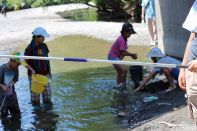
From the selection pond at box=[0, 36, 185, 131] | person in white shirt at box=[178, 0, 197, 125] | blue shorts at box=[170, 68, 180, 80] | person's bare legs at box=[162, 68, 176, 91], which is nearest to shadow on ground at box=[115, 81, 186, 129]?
pond at box=[0, 36, 185, 131]

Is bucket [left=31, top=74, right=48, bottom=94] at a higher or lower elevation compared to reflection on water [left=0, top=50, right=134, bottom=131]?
higher

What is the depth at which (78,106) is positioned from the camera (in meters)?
9.66

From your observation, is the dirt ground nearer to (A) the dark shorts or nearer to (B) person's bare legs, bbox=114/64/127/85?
(B) person's bare legs, bbox=114/64/127/85

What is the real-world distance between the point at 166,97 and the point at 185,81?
4.86 metres

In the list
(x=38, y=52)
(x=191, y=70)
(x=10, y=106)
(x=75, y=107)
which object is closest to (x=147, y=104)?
(x=75, y=107)

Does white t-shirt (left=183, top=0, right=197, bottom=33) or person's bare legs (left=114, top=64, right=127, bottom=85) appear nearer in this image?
white t-shirt (left=183, top=0, right=197, bottom=33)

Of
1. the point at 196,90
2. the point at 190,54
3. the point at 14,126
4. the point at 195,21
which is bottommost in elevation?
the point at 14,126

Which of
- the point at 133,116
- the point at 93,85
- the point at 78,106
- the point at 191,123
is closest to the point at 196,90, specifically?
the point at 191,123

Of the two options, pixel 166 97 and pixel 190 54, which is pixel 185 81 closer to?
pixel 190 54

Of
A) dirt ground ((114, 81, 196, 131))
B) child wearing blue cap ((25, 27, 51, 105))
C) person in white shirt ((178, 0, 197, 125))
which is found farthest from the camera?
child wearing blue cap ((25, 27, 51, 105))

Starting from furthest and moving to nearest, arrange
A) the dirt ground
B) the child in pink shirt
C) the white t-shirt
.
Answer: the child in pink shirt → the dirt ground → the white t-shirt

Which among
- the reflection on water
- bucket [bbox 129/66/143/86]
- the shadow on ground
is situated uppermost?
bucket [bbox 129/66/143/86]

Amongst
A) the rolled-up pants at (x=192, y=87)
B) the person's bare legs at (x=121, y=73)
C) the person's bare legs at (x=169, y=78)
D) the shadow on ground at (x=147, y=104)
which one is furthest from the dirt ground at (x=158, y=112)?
the rolled-up pants at (x=192, y=87)

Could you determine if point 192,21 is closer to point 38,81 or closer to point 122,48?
point 38,81
